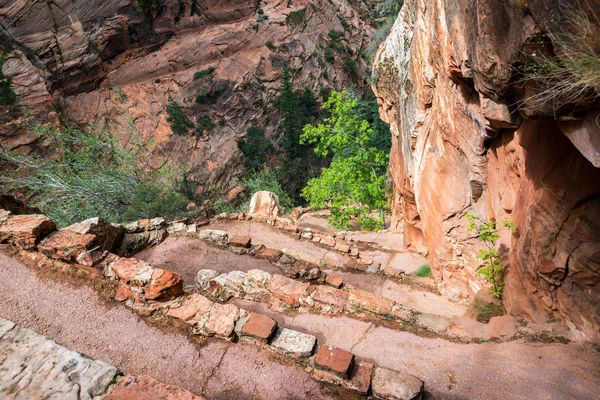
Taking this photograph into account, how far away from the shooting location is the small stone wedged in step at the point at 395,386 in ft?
11.7

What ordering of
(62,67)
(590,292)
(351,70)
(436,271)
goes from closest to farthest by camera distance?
(590,292) → (436,271) → (62,67) → (351,70)

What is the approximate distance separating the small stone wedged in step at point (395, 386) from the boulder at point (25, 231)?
5.68 meters

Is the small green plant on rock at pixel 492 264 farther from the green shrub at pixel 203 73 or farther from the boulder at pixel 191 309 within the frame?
the green shrub at pixel 203 73

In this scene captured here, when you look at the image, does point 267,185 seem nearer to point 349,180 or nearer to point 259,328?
point 349,180

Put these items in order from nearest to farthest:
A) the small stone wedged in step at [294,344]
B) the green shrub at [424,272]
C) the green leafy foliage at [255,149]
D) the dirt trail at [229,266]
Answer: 1. the small stone wedged in step at [294,344]
2. the dirt trail at [229,266]
3. the green shrub at [424,272]
4. the green leafy foliage at [255,149]

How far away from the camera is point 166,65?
2597cm

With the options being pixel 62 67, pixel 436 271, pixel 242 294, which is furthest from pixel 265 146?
pixel 242 294

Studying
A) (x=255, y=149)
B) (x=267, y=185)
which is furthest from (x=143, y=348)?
(x=255, y=149)

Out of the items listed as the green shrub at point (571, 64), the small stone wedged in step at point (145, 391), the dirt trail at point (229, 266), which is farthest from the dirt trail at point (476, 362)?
the green shrub at point (571, 64)

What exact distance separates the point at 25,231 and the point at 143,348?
10.2 ft

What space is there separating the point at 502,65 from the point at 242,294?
4.85 metres

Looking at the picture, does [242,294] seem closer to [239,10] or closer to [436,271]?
[436,271]

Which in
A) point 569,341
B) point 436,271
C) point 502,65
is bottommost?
point 436,271

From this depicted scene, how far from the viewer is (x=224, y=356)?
4137 millimetres
